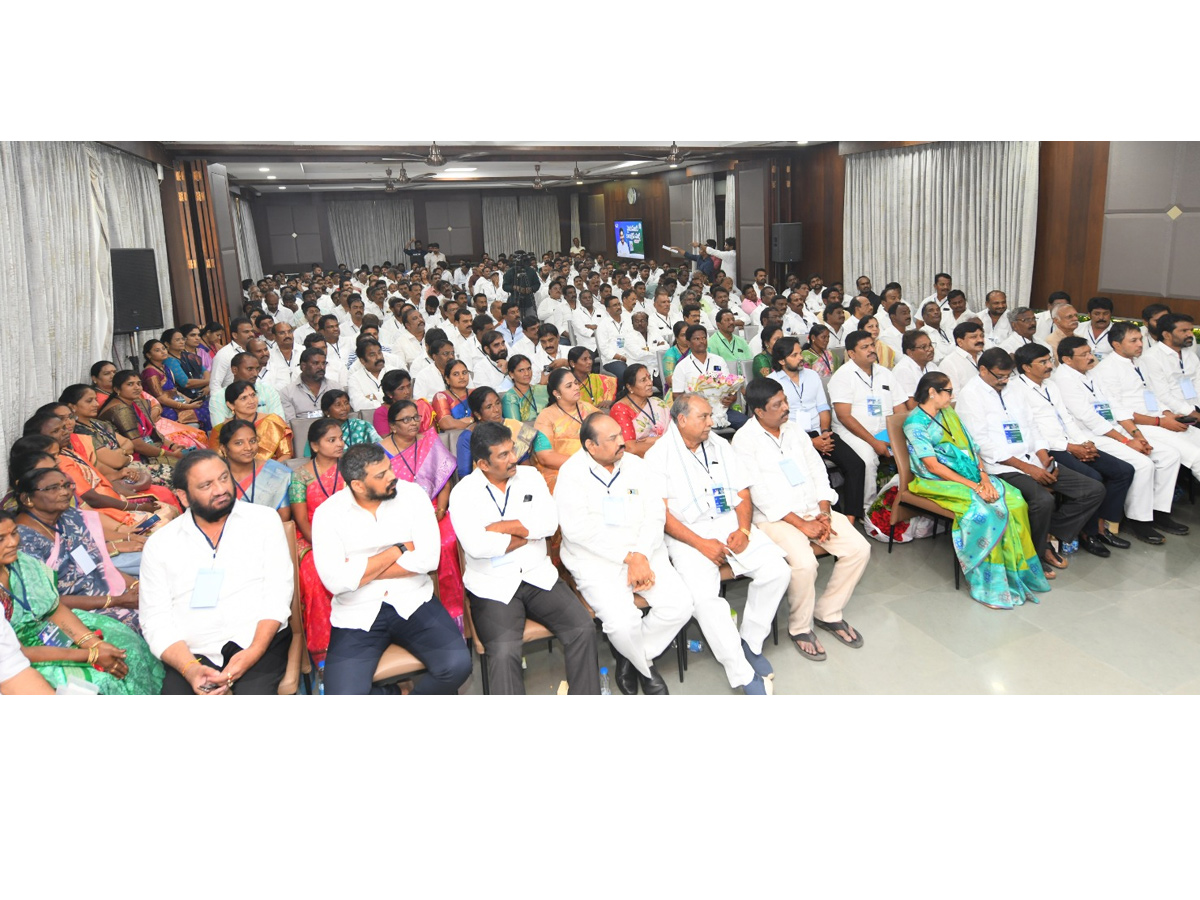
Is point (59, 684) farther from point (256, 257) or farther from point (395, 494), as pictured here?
point (256, 257)

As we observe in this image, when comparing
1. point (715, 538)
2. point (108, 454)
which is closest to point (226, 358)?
point (108, 454)

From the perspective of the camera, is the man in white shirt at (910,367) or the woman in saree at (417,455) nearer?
the woman in saree at (417,455)

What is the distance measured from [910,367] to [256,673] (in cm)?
447

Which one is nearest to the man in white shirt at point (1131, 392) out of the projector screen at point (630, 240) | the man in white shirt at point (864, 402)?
the man in white shirt at point (864, 402)

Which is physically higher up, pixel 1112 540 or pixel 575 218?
pixel 575 218

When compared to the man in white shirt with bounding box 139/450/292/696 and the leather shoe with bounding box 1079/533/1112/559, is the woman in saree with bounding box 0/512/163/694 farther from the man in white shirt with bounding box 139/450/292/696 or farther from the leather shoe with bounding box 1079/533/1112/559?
the leather shoe with bounding box 1079/533/1112/559

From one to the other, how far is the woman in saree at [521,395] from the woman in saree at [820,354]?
226 centimetres

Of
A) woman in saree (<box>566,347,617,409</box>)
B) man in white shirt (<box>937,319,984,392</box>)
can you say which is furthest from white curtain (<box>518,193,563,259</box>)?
man in white shirt (<box>937,319,984,392</box>)

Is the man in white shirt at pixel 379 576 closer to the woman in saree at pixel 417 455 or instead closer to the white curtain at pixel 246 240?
the woman in saree at pixel 417 455

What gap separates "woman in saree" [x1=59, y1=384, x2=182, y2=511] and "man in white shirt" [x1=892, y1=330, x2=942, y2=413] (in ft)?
14.3

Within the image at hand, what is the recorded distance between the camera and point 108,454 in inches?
165

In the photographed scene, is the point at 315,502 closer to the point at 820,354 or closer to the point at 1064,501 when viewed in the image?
the point at 1064,501

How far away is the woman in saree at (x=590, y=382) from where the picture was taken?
4.96m

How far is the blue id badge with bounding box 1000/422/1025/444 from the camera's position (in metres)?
4.19
